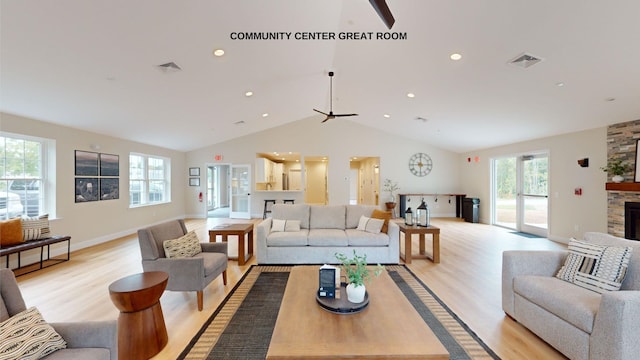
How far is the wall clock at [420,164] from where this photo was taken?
32.1ft

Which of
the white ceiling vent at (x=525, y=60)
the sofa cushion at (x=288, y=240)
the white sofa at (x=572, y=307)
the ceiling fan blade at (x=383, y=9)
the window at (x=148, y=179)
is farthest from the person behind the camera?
the window at (x=148, y=179)

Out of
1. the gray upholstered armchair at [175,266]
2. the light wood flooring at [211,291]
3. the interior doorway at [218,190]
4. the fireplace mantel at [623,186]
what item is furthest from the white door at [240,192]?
the fireplace mantel at [623,186]

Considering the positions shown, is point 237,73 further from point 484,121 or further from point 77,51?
point 484,121

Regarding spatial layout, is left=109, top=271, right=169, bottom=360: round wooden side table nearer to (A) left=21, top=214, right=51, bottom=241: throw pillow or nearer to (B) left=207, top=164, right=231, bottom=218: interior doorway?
(A) left=21, top=214, right=51, bottom=241: throw pillow

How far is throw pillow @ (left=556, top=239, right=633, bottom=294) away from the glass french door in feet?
16.0

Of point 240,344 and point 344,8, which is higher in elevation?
point 344,8

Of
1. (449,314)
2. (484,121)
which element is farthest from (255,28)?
(484,121)

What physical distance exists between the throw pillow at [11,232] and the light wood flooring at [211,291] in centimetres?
52

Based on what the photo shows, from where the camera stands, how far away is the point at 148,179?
25.4 ft

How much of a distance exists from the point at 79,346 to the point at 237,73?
13.1 ft

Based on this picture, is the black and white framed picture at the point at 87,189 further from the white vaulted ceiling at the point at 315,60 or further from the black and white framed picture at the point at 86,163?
the white vaulted ceiling at the point at 315,60

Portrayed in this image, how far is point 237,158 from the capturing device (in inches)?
378

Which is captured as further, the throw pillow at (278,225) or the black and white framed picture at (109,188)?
the black and white framed picture at (109,188)

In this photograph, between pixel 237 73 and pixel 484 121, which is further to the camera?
pixel 484 121
